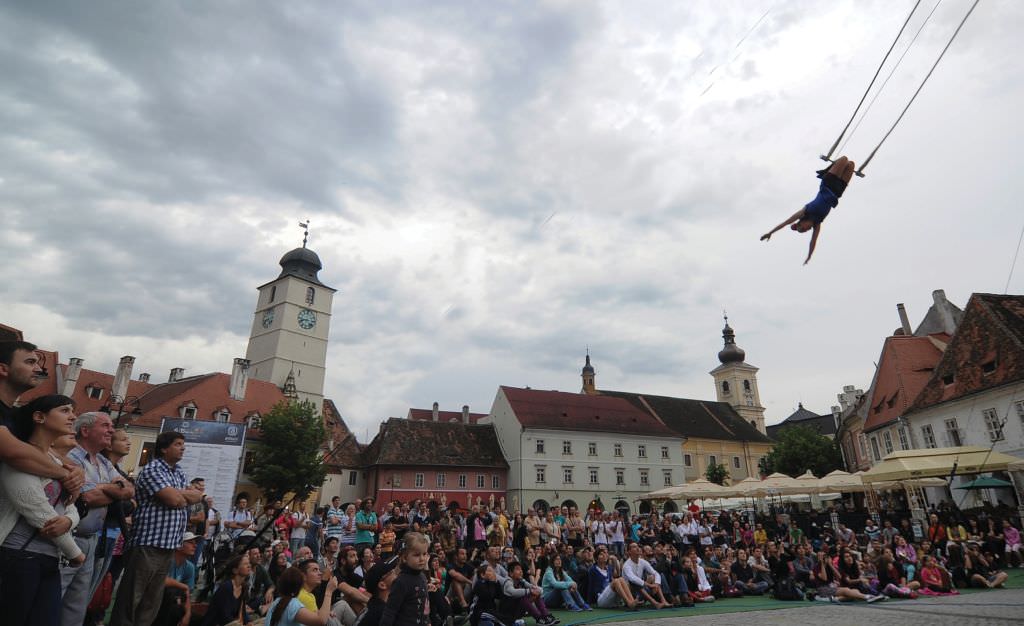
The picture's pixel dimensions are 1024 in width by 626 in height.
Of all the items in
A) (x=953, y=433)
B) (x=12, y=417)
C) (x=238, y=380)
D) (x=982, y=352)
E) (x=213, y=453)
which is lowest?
(x=12, y=417)

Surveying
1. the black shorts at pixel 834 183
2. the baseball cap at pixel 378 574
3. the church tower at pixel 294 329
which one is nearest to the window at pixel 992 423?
the black shorts at pixel 834 183

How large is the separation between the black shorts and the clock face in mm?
63447

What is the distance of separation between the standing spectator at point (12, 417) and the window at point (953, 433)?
37717 mm

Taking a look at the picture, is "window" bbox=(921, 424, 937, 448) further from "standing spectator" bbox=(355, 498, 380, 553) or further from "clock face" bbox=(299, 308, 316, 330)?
"clock face" bbox=(299, 308, 316, 330)

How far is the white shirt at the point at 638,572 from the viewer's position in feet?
44.3

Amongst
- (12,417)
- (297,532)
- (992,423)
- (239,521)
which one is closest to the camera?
(12,417)

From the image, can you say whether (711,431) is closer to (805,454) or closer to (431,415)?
(805,454)

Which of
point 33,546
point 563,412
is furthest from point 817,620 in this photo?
point 563,412

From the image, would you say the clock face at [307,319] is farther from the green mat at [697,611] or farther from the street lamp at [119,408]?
the green mat at [697,611]

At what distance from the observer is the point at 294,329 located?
64250 mm

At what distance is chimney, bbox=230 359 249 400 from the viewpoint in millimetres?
48125

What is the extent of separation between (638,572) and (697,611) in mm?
1654

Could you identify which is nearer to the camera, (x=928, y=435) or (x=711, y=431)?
(x=928, y=435)

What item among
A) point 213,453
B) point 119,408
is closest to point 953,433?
point 213,453
